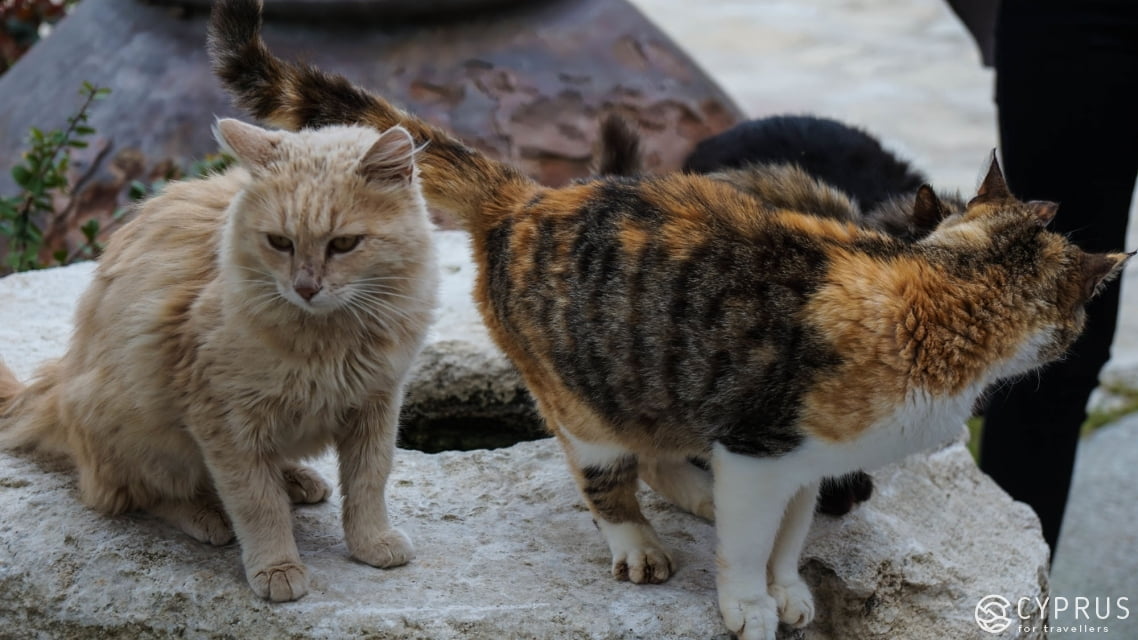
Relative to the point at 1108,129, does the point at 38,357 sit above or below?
below

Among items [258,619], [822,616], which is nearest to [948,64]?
[822,616]

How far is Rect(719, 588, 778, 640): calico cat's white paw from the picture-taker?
2.44m

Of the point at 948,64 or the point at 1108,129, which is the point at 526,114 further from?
the point at 948,64

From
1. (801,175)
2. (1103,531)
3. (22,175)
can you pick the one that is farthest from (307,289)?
(1103,531)

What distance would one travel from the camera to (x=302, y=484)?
282cm

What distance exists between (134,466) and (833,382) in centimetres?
134

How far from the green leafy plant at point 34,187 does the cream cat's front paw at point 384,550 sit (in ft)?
5.82

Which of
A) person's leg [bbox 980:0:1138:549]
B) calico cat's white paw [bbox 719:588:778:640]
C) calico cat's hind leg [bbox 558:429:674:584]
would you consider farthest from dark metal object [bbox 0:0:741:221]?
calico cat's white paw [bbox 719:588:778:640]

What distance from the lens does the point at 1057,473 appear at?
10.5 feet

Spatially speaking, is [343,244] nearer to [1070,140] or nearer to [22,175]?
[1070,140]

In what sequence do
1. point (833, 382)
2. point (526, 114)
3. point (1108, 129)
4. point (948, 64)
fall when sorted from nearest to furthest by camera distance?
point (833, 382)
point (1108, 129)
point (526, 114)
point (948, 64)

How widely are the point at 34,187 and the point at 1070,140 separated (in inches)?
114

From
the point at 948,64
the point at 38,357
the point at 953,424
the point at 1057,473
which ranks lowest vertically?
the point at 948,64

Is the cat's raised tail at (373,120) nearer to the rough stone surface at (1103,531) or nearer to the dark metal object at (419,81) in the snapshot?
the dark metal object at (419,81)
